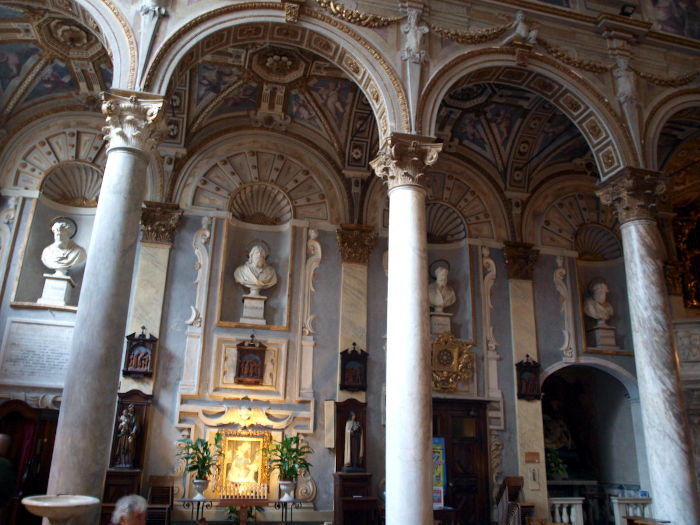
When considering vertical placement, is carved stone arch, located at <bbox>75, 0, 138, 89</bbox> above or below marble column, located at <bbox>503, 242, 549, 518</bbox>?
above

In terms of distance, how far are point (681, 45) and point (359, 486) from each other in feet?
32.6

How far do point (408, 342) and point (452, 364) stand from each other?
186 inches

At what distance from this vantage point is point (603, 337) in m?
13.0

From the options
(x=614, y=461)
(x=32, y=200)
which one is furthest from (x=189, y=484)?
(x=614, y=461)

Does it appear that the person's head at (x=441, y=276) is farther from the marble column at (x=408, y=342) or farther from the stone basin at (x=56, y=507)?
the stone basin at (x=56, y=507)

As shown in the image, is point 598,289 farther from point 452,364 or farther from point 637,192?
point 637,192

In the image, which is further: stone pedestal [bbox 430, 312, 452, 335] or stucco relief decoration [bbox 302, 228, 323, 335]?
stone pedestal [bbox 430, 312, 452, 335]

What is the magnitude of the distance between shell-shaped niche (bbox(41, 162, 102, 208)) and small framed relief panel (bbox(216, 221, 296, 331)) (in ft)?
9.40

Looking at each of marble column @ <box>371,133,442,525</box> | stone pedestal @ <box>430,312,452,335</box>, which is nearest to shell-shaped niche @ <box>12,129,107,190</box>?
marble column @ <box>371,133,442,525</box>

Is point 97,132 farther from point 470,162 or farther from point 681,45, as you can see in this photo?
point 681,45

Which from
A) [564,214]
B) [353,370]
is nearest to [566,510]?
[353,370]

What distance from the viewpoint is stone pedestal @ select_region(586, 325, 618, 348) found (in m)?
13.0

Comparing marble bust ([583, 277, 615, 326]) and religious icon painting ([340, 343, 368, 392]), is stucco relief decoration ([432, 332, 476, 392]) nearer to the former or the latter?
religious icon painting ([340, 343, 368, 392])

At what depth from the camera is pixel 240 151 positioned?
12414 mm
